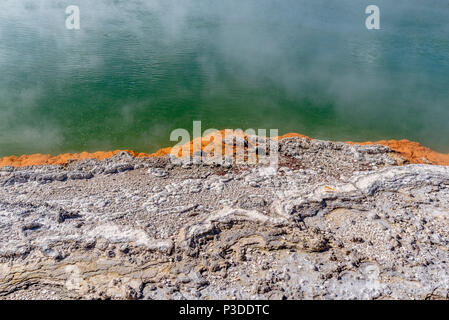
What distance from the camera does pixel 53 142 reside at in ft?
31.0

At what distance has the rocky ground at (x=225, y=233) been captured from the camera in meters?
4.84

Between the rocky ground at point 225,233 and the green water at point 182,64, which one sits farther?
the green water at point 182,64


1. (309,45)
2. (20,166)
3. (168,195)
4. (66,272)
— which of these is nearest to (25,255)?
(66,272)

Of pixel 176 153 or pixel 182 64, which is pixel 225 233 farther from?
pixel 182 64

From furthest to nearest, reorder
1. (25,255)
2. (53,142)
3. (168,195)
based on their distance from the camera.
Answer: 1. (53,142)
2. (168,195)
3. (25,255)

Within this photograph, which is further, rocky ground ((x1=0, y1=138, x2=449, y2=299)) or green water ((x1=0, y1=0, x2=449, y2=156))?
green water ((x1=0, y1=0, x2=449, y2=156))

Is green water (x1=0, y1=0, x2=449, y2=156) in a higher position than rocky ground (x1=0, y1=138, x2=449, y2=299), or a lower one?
higher

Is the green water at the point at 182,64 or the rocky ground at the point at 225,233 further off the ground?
the green water at the point at 182,64

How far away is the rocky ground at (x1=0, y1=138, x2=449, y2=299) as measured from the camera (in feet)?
15.9

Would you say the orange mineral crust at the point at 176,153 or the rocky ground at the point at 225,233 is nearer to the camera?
the rocky ground at the point at 225,233

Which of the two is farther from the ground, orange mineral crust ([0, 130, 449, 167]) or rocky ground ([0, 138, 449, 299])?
orange mineral crust ([0, 130, 449, 167])

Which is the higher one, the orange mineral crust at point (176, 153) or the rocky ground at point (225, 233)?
the orange mineral crust at point (176, 153)
